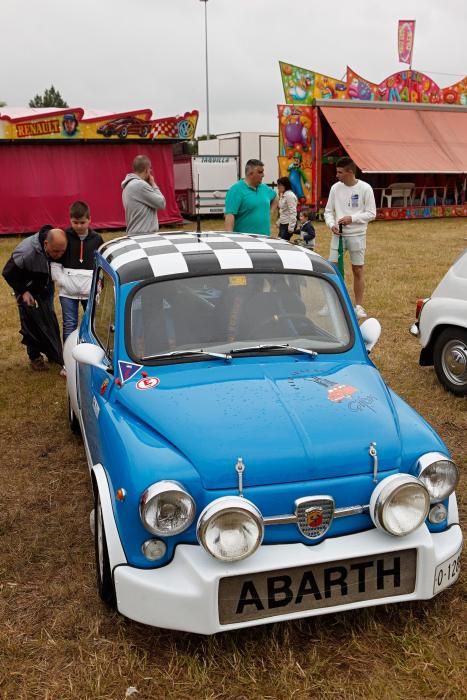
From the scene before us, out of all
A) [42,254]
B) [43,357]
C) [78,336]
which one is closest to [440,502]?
[78,336]

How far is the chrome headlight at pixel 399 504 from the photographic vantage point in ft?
8.29

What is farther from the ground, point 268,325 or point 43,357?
point 268,325

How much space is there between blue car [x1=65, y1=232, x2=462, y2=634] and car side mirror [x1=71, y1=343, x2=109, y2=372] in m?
0.01

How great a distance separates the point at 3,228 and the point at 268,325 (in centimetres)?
1624

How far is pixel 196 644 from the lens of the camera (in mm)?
2705

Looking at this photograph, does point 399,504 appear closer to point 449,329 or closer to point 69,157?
point 449,329

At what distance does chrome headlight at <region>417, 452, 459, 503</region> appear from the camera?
2693 mm

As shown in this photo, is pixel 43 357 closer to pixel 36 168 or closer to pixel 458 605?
pixel 458 605

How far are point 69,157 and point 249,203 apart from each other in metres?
12.7

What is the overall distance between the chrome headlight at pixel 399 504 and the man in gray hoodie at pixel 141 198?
4889 millimetres

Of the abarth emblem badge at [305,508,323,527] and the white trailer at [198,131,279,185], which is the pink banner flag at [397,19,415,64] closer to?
the white trailer at [198,131,279,185]

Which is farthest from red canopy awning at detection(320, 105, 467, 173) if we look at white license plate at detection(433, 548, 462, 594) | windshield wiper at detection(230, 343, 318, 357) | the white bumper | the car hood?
the white bumper

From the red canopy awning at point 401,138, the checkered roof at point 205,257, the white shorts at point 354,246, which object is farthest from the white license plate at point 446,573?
the red canopy awning at point 401,138

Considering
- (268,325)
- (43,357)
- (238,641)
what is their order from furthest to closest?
(43,357)
(268,325)
(238,641)
